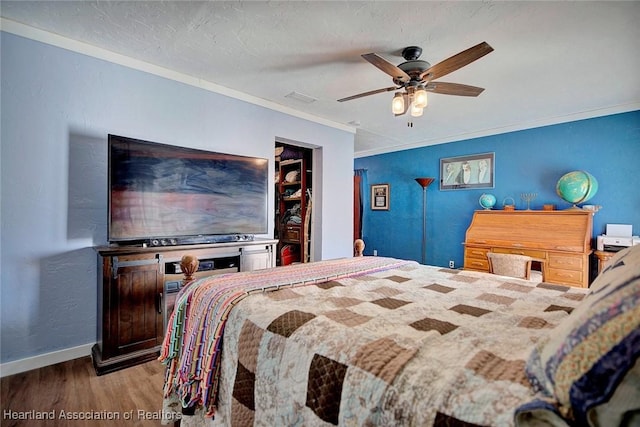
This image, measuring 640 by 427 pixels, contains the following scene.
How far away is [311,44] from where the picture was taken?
2383 millimetres

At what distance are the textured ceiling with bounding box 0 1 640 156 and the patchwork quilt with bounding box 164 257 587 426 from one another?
176 centimetres

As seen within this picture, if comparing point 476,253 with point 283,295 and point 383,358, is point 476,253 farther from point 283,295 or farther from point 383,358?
point 383,358

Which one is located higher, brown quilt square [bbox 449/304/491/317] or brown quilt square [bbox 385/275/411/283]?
brown quilt square [bbox 385/275/411/283]

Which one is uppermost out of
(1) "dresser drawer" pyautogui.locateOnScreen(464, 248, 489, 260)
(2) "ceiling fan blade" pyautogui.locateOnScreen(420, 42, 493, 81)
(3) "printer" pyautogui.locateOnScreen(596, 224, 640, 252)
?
(2) "ceiling fan blade" pyautogui.locateOnScreen(420, 42, 493, 81)

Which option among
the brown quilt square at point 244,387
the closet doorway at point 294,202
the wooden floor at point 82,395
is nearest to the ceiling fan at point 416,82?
the brown quilt square at point 244,387

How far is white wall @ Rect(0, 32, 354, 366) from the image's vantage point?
7.07ft

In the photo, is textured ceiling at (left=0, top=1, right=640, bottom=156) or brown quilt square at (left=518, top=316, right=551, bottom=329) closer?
brown quilt square at (left=518, top=316, right=551, bottom=329)

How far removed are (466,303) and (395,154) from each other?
16.3ft

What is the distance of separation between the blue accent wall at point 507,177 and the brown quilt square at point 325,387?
449cm

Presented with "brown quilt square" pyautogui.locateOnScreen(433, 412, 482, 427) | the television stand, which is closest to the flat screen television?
the television stand

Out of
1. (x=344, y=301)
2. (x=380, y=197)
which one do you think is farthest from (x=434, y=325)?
(x=380, y=197)

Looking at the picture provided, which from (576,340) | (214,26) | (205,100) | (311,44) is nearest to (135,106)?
(205,100)

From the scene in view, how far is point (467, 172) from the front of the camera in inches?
195

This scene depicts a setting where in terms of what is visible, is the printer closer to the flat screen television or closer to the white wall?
the flat screen television
